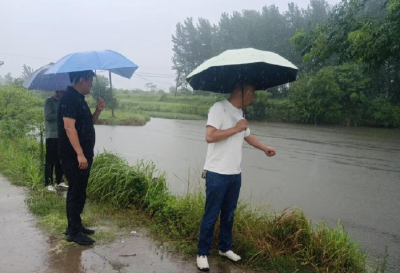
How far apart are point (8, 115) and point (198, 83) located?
793 centimetres

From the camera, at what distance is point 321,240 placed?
3.56 metres

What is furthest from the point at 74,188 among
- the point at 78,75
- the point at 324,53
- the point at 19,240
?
the point at 324,53

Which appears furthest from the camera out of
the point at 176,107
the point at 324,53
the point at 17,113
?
the point at 176,107

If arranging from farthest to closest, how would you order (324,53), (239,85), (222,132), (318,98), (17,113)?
1. (318,98)
2. (324,53)
3. (17,113)
4. (239,85)
5. (222,132)

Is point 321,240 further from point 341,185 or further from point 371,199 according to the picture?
point 341,185

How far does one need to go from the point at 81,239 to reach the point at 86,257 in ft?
1.03

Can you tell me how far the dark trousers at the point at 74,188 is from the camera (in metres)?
3.60

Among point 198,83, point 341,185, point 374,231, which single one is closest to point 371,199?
point 341,185

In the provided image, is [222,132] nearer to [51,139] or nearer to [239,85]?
[239,85]

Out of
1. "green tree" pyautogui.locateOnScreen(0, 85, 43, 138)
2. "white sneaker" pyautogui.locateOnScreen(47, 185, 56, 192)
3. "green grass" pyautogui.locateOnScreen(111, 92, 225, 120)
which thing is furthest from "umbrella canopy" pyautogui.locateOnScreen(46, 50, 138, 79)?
"green grass" pyautogui.locateOnScreen(111, 92, 225, 120)

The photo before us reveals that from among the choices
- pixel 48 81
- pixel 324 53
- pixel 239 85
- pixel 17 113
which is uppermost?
pixel 324 53

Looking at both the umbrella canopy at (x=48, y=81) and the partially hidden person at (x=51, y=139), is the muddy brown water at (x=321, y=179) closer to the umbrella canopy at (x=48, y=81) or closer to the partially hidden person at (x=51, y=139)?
the partially hidden person at (x=51, y=139)

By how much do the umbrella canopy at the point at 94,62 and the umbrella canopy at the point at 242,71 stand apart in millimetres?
1004

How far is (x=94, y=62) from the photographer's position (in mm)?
3748
